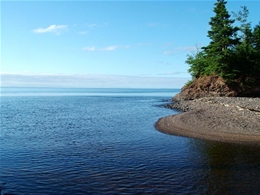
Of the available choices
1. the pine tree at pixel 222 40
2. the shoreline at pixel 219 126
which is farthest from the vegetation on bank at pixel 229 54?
the shoreline at pixel 219 126

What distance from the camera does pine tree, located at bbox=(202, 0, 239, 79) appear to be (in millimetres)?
51000

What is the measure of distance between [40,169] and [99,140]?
7646 millimetres

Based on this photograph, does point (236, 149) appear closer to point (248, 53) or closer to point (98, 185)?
point (98, 185)

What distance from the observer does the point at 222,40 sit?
51.2 meters

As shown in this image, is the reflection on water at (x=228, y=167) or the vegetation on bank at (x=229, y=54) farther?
the vegetation on bank at (x=229, y=54)

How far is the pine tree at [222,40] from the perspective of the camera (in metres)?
51.0

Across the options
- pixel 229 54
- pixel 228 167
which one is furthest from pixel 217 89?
pixel 228 167

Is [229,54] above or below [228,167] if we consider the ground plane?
above

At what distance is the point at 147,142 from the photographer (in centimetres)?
1903

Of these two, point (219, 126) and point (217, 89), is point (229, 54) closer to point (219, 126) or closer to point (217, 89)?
point (217, 89)

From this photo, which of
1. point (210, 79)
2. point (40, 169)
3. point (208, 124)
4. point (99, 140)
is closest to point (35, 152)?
point (40, 169)

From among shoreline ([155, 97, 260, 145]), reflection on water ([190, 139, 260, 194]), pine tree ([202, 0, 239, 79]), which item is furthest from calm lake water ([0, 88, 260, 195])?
pine tree ([202, 0, 239, 79])

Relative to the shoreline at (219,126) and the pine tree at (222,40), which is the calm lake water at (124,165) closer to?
the shoreline at (219,126)

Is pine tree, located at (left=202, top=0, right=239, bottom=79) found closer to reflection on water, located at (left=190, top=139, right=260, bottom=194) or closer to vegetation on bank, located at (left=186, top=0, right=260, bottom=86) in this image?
vegetation on bank, located at (left=186, top=0, right=260, bottom=86)
